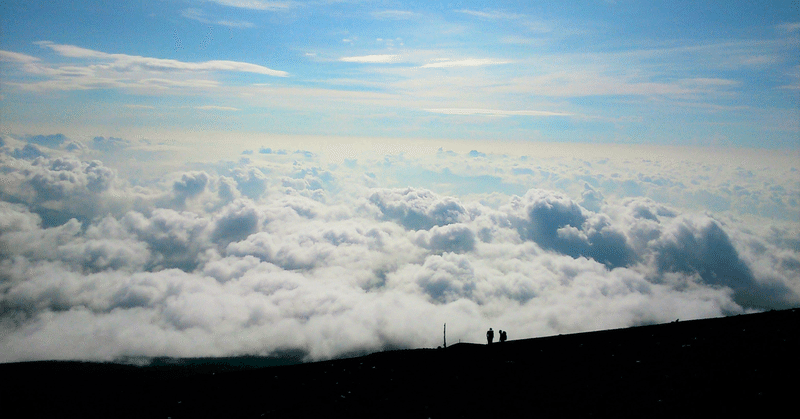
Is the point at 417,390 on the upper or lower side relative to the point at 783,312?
lower

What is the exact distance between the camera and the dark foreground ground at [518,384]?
1966 centimetres

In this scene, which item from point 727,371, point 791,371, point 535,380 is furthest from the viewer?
point 535,380

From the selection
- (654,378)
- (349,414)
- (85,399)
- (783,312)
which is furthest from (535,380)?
(85,399)

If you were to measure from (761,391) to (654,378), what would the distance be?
15.2 feet

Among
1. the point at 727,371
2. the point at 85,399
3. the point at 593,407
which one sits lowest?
the point at 85,399

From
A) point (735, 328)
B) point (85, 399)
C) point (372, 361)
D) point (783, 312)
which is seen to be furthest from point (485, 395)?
point (85, 399)

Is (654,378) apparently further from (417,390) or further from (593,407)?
(417,390)

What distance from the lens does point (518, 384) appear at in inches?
960

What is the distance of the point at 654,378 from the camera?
22.1 meters

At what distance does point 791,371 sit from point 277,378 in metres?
31.1

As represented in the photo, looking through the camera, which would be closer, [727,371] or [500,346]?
[727,371]

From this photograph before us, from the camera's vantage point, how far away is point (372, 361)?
32.7 m

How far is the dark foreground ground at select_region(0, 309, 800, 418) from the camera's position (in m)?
19.7

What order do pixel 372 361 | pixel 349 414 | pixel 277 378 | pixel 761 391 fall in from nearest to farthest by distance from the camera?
pixel 761 391 < pixel 349 414 < pixel 277 378 < pixel 372 361
